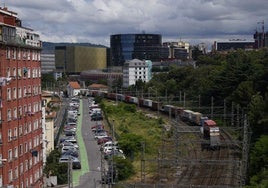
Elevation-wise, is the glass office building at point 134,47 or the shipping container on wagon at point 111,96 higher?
the glass office building at point 134,47

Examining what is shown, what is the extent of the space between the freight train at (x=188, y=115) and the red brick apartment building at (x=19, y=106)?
12.5 meters

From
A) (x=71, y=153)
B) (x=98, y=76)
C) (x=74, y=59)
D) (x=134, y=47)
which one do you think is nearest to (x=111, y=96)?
(x=98, y=76)

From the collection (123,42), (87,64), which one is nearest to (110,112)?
(123,42)

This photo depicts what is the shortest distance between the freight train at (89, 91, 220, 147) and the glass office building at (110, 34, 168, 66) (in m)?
58.3

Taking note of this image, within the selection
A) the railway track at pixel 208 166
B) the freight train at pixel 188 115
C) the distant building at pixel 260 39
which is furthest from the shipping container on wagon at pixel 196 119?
the distant building at pixel 260 39

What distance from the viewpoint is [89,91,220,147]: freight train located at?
36125mm

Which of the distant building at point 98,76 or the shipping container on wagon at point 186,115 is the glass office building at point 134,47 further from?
the shipping container on wagon at point 186,115

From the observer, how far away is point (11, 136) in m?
23.0

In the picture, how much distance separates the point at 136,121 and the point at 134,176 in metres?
24.4

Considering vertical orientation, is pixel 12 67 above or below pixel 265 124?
above

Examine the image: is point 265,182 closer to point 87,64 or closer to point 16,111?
point 16,111

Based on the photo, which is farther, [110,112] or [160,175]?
[110,112]

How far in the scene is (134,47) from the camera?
14812cm

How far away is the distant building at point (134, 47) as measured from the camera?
14762 cm
